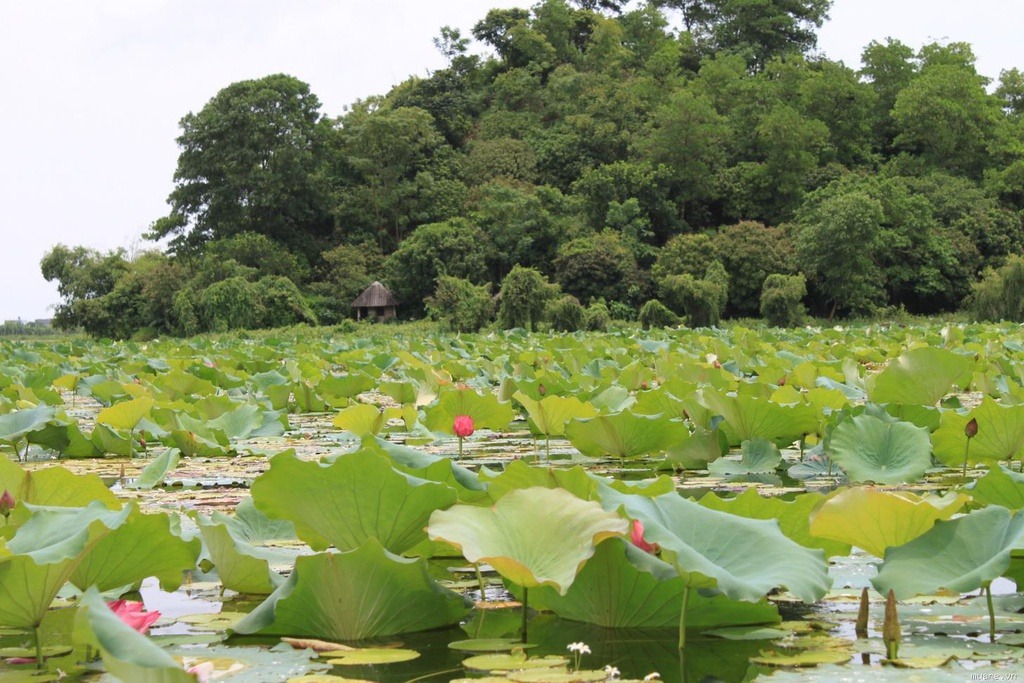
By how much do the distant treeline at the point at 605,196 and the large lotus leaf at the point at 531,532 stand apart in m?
22.8

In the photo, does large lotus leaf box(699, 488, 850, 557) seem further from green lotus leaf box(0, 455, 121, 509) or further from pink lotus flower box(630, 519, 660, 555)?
green lotus leaf box(0, 455, 121, 509)

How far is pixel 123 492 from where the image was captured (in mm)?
2229

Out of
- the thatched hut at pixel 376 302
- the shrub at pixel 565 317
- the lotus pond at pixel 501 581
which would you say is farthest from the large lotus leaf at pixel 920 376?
the thatched hut at pixel 376 302

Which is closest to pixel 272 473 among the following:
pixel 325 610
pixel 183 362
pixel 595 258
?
pixel 325 610

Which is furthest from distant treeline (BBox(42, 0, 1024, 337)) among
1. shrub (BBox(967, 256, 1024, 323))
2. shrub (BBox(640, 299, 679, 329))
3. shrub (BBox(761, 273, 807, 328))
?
shrub (BBox(967, 256, 1024, 323))

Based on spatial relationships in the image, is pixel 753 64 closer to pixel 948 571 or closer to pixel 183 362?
pixel 183 362

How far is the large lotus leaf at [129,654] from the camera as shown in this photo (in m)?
0.71

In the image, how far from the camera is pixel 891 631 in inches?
42.4

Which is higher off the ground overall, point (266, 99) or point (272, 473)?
point (266, 99)

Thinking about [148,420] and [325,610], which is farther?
[148,420]

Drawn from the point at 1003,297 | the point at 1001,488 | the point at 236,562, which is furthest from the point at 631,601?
the point at 1003,297

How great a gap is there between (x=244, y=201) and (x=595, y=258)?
12031 mm

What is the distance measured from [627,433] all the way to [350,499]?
53.7 inches

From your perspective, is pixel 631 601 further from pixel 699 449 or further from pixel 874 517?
pixel 699 449
